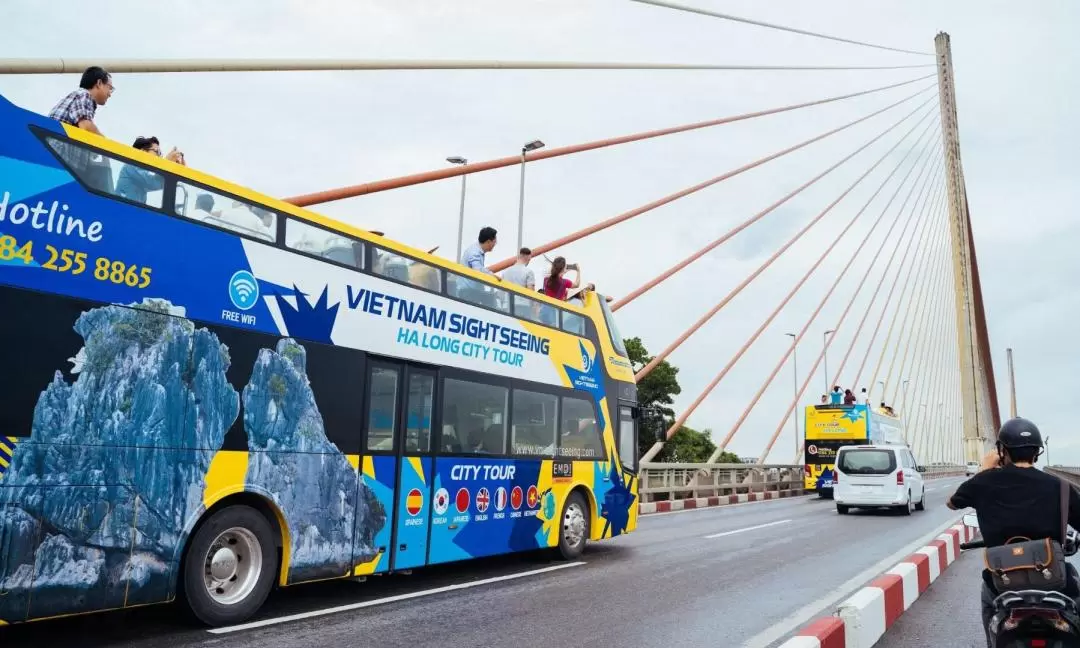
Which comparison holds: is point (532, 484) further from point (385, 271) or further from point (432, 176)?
→ point (432, 176)

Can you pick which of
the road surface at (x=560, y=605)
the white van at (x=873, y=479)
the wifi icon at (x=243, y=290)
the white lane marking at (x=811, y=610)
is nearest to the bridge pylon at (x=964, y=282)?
the white van at (x=873, y=479)

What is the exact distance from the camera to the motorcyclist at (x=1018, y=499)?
4.02m

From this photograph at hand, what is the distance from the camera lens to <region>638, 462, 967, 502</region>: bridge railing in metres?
20.5

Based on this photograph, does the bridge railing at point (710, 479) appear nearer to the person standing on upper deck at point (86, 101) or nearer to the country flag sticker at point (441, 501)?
the country flag sticker at point (441, 501)

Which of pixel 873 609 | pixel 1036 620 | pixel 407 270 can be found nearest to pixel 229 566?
pixel 407 270

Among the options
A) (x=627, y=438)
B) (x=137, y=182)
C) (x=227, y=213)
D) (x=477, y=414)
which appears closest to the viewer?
(x=137, y=182)

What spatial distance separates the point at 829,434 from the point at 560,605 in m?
22.9

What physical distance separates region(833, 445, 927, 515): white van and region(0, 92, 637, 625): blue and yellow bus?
13.0 m

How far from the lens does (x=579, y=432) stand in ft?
34.7

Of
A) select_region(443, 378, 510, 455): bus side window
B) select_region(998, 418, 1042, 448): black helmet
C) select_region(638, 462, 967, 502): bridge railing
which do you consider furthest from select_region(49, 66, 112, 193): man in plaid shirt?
select_region(638, 462, 967, 502): bridge railing

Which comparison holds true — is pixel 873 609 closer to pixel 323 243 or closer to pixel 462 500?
pixel 462 500

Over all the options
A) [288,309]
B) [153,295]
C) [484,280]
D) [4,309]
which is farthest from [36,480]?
[484,280]

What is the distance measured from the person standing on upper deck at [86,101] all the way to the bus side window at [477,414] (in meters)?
3.86

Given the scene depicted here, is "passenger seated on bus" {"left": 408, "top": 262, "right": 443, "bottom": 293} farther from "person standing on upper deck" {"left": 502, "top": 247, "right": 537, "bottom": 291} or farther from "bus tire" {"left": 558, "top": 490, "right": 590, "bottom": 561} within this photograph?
"bus tire" {"left": 558, "top": 490, "right": 590, "bottom": 561}
